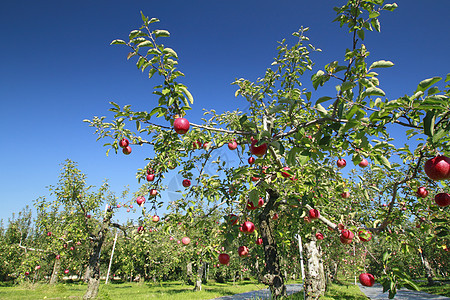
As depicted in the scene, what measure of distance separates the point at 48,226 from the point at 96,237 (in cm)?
392

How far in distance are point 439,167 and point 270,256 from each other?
11.7 ft

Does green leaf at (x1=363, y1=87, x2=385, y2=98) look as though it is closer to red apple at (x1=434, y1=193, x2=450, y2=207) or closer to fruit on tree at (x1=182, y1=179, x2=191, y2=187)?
red apple at (x1=434, y1=193, x2=450, y2=207)

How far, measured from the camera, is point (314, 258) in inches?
365

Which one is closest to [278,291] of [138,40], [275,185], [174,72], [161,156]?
[275,185]

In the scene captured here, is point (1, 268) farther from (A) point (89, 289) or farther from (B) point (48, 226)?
(A) point (89, 289)

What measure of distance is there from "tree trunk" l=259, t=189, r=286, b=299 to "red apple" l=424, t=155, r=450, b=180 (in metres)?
2.89

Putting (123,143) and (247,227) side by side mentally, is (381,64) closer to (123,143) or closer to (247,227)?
(247,227)

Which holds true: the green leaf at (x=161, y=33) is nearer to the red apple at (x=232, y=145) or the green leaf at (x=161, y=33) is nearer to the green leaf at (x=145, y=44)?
the green leaf at (x=145, y=44)

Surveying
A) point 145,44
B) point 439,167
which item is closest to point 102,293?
point 145,44

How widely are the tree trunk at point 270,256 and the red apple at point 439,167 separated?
2.89 meters

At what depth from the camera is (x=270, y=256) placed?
4.71m

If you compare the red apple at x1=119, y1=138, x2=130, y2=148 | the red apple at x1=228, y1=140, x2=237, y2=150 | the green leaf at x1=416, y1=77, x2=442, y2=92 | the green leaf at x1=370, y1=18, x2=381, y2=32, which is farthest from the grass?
the green leaf at x1=370, y1=18, x2=381, y2=32

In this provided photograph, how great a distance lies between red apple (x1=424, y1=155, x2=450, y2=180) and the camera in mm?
1897

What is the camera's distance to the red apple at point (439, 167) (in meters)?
1.90
